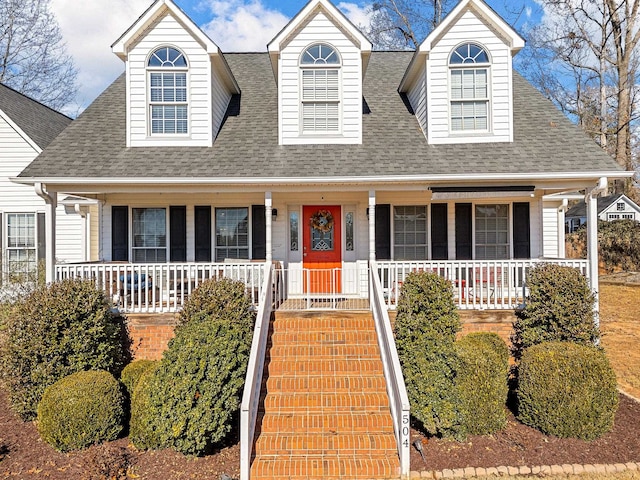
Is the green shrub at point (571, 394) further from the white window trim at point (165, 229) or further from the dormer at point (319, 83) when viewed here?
the white window trim at point (165, 229)

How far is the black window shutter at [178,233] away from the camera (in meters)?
10.8

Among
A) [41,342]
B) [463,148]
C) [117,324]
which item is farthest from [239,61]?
[41,342]

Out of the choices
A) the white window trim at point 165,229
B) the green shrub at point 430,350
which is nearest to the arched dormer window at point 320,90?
the white window trim at point 165,229

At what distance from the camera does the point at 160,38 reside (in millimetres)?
10094

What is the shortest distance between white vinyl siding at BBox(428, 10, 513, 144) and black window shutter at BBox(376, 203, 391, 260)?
6.55 ft

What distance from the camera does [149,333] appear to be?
28.3 ft

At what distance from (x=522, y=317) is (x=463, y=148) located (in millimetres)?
3935

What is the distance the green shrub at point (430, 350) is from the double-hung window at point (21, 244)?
1105 centimetres

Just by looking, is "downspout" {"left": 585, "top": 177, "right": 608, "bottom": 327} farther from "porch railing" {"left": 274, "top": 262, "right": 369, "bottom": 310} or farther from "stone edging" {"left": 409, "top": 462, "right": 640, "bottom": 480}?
"porch railing" {"left": 274, "top": 262, "right": 369, "bottom": 310}

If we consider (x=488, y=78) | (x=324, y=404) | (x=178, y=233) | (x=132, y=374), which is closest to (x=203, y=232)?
(x=178, y=233)

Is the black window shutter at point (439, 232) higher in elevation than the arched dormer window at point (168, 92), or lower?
lower

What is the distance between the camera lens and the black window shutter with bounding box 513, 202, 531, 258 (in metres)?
10.8

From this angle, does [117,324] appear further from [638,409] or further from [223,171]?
[638,409]

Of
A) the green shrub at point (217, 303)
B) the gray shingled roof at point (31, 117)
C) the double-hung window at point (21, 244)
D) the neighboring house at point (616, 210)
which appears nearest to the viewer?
the green shrub at point (217, 303)
